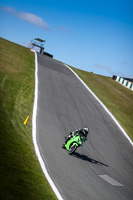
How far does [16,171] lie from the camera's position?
310 inches

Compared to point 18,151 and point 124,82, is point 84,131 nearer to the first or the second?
point 18,151

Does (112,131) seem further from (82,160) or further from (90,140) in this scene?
(82,160)

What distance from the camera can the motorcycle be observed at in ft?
38.7

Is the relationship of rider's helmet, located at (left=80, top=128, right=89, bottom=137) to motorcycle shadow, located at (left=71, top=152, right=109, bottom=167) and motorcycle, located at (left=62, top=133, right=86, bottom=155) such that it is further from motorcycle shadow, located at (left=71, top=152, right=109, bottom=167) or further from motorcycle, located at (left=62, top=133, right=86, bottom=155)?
motorcycle shadow, located at (left=71, top=152, right=109, bottom=167)

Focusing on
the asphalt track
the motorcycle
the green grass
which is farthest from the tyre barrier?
the motorcycle

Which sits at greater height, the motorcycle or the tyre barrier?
the tyre barrier

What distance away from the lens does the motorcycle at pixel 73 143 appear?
11789 mm

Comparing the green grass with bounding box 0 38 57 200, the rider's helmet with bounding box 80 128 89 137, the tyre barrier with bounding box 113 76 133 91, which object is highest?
the tyre barrier with bounding box 113 76 133 91

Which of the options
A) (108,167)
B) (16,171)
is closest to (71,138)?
(108,167)

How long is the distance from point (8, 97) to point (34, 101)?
2133mm

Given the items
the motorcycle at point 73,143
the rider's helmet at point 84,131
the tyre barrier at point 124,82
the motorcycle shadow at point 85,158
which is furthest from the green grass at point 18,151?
the tyre barrier at point 124,82

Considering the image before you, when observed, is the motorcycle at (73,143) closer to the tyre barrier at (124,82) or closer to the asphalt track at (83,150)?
the asphalt track at (83,150)

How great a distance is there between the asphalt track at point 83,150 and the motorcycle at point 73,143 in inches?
11.2

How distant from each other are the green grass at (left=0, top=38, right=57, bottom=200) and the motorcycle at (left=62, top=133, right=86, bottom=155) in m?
1.83
